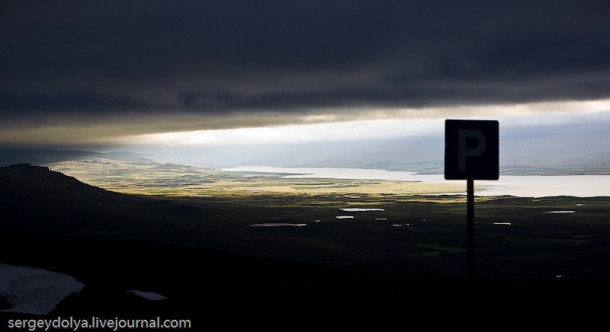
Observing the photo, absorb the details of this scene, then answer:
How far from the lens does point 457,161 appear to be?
14016 mm

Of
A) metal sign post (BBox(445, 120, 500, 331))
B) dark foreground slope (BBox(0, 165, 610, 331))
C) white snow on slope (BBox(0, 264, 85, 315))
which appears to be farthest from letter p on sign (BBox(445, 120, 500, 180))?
white snow on slope (BBox(0, 264, 85, 315))

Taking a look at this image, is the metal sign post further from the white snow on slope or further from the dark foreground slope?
the white snow on slope

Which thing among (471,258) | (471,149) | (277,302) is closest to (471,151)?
(471,149)

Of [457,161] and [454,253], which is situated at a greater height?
[457,161]

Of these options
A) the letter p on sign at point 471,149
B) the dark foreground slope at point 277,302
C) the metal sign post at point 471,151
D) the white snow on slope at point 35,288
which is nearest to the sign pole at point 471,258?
the metal sign post at point 471,151

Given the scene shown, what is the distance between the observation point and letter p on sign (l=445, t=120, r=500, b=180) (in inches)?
550

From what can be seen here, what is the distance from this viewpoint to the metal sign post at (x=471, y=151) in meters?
14.0

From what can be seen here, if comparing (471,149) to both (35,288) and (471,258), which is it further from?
(35,288)

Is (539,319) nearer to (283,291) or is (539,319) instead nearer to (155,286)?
(283,291)

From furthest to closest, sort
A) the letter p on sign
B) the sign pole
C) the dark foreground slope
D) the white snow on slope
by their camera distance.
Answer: the dark foreground slope < the white snow on slope < the sign pole < the letter p on sign

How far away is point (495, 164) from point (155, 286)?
29463 mm

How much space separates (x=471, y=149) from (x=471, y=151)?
0.05 meters

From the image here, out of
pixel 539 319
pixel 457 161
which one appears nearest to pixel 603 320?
pixel 539 319

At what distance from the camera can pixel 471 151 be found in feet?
46.4
